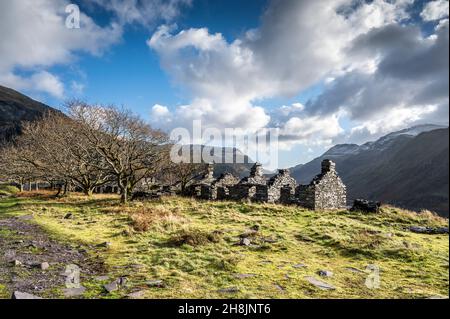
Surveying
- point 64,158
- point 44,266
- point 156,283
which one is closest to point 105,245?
point 44,266

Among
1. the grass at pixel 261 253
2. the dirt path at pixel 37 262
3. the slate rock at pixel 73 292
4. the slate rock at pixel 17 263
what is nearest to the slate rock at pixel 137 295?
the grass at pixel 261 253

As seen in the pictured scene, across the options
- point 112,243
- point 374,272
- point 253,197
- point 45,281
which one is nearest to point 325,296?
point 374,272

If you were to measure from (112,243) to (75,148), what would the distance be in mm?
21797

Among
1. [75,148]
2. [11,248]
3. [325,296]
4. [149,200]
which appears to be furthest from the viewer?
[75,148]

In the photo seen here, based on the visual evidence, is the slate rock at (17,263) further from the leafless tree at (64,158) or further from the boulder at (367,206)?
the boulder at (367,206)

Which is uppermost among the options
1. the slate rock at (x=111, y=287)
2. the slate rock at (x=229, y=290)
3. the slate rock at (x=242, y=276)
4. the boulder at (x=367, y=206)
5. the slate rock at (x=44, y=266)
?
the boulder at (x=367, y=206)

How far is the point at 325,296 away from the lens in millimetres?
7258

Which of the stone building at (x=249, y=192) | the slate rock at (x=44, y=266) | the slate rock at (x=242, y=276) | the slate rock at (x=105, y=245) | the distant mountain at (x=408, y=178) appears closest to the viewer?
the slate rock at (x=242, y=276)

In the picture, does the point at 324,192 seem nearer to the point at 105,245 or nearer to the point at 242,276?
the point at 242,276

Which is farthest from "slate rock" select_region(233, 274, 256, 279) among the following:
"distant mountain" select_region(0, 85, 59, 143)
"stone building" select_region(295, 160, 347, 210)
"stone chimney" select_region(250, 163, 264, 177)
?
"distant mountain" select_region(0, 85, 59, 143)

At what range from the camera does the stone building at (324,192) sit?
80.5 feet

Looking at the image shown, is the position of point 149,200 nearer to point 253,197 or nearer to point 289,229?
point 253,197

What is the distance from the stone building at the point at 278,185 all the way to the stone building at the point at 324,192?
52.5 inches

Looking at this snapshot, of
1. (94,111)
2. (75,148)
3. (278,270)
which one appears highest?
(94,111)
